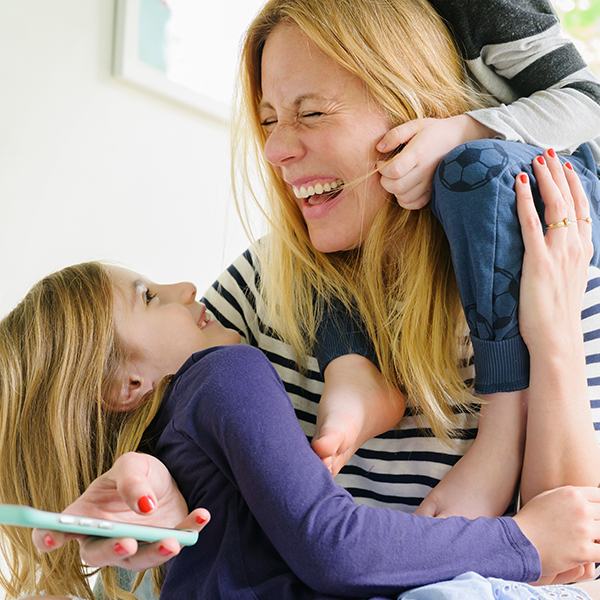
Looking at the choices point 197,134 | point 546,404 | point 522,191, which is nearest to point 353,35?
point 522,191

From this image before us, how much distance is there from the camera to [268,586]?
31.7 inches

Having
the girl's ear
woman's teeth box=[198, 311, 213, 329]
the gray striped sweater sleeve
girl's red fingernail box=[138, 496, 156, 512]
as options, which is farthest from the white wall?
girl's red fingernail box=[138, 496, 156, 512]

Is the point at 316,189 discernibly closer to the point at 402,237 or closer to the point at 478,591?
the point at 402,237

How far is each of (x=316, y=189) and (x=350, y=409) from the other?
45 cm

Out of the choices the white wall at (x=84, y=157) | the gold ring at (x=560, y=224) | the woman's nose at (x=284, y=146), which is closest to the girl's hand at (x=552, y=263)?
the gold ring at (x=560, y=224)

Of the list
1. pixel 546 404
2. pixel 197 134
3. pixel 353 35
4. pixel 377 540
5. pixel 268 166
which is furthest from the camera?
pixel 197 134

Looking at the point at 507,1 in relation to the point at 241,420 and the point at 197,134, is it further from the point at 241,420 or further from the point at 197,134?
the point at 197,134

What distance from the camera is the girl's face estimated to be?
1.06 metres

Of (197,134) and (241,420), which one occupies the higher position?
(197,134)

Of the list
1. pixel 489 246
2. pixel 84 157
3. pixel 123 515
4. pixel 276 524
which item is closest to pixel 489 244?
pixel 489 246

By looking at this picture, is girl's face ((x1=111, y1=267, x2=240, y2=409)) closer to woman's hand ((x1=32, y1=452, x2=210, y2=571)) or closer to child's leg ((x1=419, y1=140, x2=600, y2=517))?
woman's hand ((x1=32, y1=452, x2=210, y2=571))

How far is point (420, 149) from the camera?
3.27ft

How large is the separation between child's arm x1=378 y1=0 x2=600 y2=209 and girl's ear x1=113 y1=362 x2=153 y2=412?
0.54 meters

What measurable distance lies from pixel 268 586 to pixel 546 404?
1.59 ft
